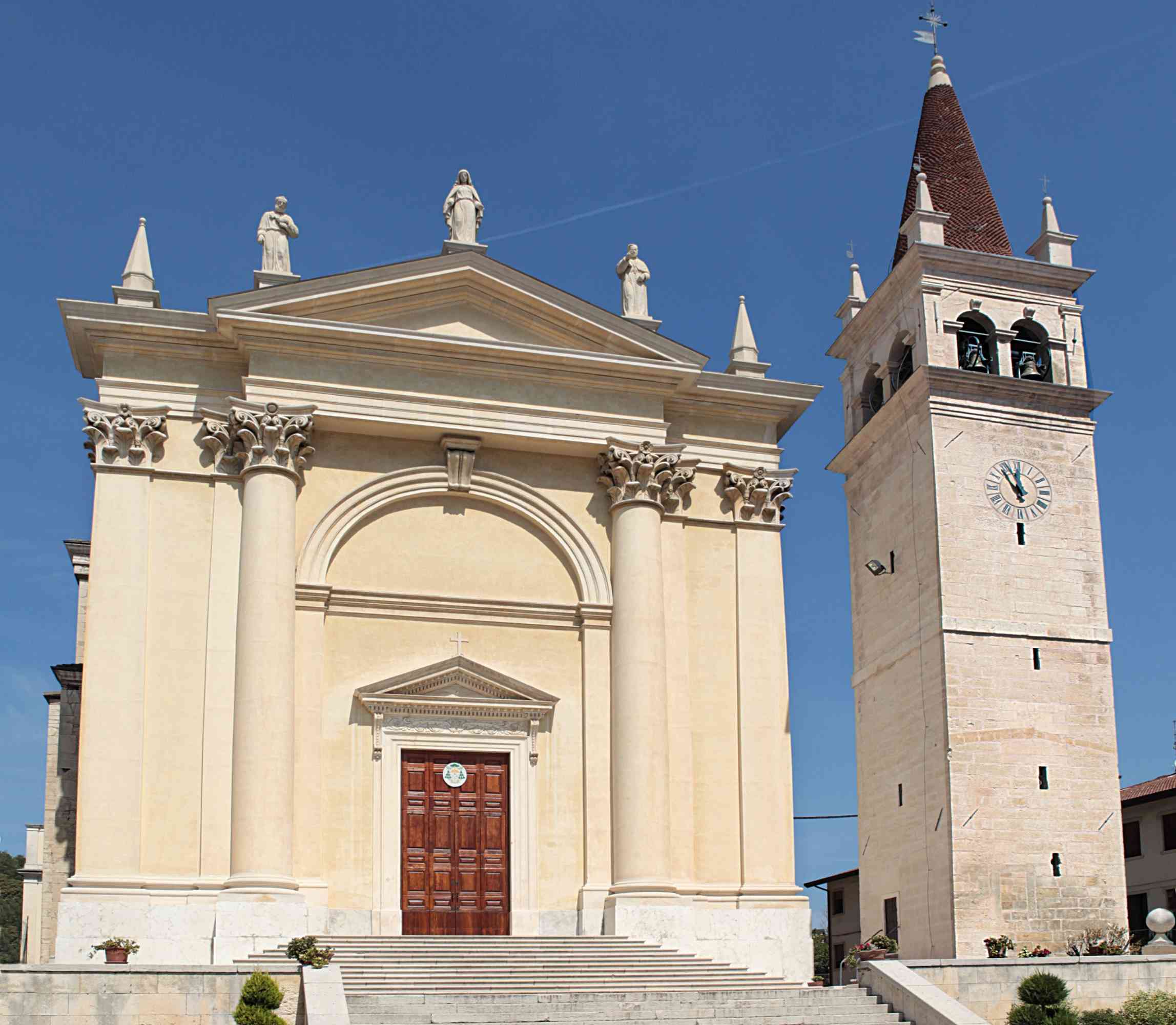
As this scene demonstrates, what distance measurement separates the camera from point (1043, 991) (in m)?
23.6

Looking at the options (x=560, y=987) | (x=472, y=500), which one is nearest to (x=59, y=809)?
(x=472, y=500)

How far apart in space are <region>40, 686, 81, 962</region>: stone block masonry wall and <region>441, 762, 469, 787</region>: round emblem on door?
634 centimetres

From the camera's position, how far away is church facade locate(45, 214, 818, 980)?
25047mm

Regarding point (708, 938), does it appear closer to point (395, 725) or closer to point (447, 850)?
point (447, 850)

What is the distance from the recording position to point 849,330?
45250 mm

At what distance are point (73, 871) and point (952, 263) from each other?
2688 cm

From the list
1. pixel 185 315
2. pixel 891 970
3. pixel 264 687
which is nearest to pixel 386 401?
pixel 185 315

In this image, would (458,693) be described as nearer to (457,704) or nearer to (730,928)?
(457,704)

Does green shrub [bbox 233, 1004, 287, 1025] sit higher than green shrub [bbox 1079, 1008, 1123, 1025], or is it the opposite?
green shrub [bbox 233, 1004, 287, 1025]

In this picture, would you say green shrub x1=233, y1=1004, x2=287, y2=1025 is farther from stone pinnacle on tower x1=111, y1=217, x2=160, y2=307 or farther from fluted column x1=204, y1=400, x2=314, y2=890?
stone pinnacle on tower x1=111, y1=217, x2=160, y2=307

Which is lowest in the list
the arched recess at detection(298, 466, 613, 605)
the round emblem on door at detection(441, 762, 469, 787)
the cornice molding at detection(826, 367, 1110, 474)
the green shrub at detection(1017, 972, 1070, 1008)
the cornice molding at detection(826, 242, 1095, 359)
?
the green shrub at detection(1017, 972, 1070, 1008)

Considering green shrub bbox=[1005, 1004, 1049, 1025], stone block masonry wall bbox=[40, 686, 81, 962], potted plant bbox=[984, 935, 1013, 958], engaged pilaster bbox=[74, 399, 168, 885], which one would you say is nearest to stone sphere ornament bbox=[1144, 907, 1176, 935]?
potted plant bbox=[984, 935, 1013, 958]

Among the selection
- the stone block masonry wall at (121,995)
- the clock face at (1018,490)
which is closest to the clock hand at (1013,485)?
the clock face at (1018,490)

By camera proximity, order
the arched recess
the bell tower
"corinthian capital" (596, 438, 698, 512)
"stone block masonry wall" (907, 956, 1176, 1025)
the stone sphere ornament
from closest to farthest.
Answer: "stone block masonry wall" (907, 956, 1176, 1025)
the arched recess
the stone sphere ornament
"corinthian capital" (596, 438, 698, 512)
the bell tower
